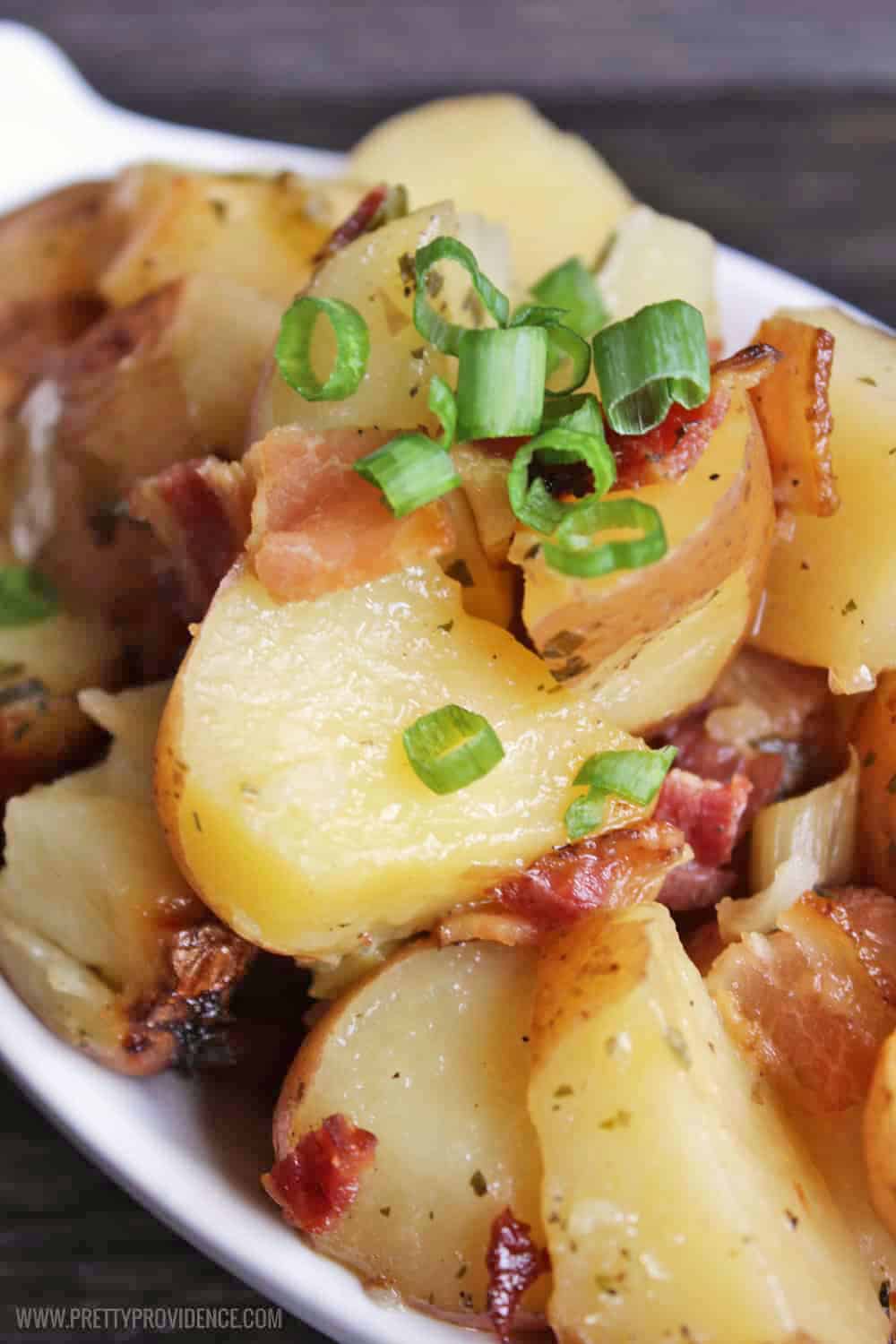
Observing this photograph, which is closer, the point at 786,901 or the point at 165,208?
the point at 786,901

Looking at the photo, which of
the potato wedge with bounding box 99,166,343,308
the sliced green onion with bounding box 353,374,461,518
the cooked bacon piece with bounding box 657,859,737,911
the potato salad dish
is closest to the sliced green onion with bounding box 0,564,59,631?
the potato salad dish

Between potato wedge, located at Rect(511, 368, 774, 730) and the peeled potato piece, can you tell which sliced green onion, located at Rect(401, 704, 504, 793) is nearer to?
potato wedge, located at Rect(511, 368, 774, 730)

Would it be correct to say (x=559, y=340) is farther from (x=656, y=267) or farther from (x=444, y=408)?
(x=656, y=267)

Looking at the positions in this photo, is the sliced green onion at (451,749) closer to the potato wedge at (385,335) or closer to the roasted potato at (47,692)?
the potato wedge at (385,335)

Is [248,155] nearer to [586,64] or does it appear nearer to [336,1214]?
[586,64]

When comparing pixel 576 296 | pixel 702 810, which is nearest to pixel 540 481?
pixel 702 810

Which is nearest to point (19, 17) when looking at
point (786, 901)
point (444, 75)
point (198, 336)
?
point (444, 75)
